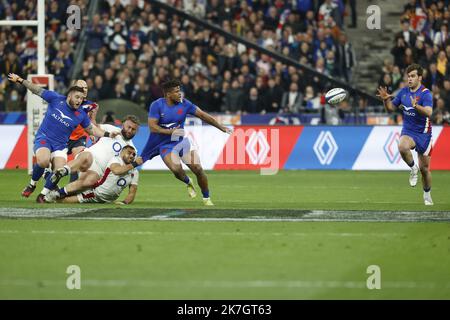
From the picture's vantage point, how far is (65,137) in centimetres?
1723

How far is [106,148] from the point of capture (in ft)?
53.9

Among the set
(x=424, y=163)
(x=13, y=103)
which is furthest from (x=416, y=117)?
(x=13, y=103)

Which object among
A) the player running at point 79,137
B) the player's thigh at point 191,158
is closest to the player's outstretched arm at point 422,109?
the player's thigh at point 191,158

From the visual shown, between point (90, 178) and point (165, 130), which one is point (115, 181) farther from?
point (165, 130)

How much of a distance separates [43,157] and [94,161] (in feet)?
3.43

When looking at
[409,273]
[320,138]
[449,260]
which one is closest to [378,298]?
[409,273]

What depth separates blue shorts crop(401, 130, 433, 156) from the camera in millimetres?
17312

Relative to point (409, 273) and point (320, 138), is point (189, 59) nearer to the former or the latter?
point (320, 138)

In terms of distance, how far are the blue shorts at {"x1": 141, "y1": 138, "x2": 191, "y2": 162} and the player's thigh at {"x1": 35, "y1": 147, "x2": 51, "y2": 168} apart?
1.57 meters

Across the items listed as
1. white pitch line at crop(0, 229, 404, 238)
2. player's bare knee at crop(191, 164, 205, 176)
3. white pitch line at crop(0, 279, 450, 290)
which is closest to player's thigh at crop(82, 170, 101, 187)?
player's bare knee at crop(191, 164, 205, 176)

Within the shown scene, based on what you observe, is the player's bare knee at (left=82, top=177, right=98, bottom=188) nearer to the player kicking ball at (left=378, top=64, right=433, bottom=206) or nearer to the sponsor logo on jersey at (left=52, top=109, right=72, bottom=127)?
the sponsor logo on jersey at (left=52, top=109, right=72, bottom=127)

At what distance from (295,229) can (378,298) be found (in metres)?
4.30

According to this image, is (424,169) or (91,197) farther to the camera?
(424,169)

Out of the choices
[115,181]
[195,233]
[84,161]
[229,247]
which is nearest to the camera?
[229,247]
